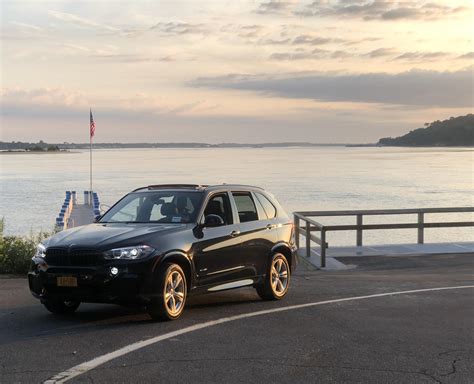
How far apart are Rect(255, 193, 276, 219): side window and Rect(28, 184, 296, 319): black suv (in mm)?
16

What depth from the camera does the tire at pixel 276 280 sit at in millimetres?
10430

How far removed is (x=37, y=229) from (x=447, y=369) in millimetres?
28357

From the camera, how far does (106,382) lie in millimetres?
6023

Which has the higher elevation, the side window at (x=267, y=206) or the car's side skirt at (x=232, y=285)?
the side window at (x=267, y=206)

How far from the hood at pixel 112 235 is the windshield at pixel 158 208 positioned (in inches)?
11.6

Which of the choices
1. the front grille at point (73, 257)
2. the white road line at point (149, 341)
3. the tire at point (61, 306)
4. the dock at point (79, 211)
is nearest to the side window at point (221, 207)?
the white road line at point (149, 341)

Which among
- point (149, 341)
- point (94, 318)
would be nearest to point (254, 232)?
point (94, 318)

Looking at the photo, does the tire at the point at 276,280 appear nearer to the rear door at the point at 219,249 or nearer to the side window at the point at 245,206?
the rear door at the point at 219,249

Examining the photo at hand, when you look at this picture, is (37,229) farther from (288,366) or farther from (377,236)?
(288,366)

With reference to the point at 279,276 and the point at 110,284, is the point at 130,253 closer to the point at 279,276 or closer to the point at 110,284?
the point at 110,284

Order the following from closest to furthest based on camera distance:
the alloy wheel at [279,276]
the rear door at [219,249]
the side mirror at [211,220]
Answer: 1. the rear door at [219,249]
2. the side mirror at [211,220]
3. the alloy wheel at [279,276]

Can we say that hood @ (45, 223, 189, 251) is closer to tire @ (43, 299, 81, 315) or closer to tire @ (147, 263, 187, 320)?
tire @ (147, 263, 187, 320)

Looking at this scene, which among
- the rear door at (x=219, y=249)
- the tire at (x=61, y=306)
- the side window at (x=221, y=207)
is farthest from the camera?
the side window at (x=221, y=207)

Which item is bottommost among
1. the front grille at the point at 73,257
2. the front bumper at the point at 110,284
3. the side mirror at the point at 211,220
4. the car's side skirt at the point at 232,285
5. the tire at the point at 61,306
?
the tire at the point at 61,306
